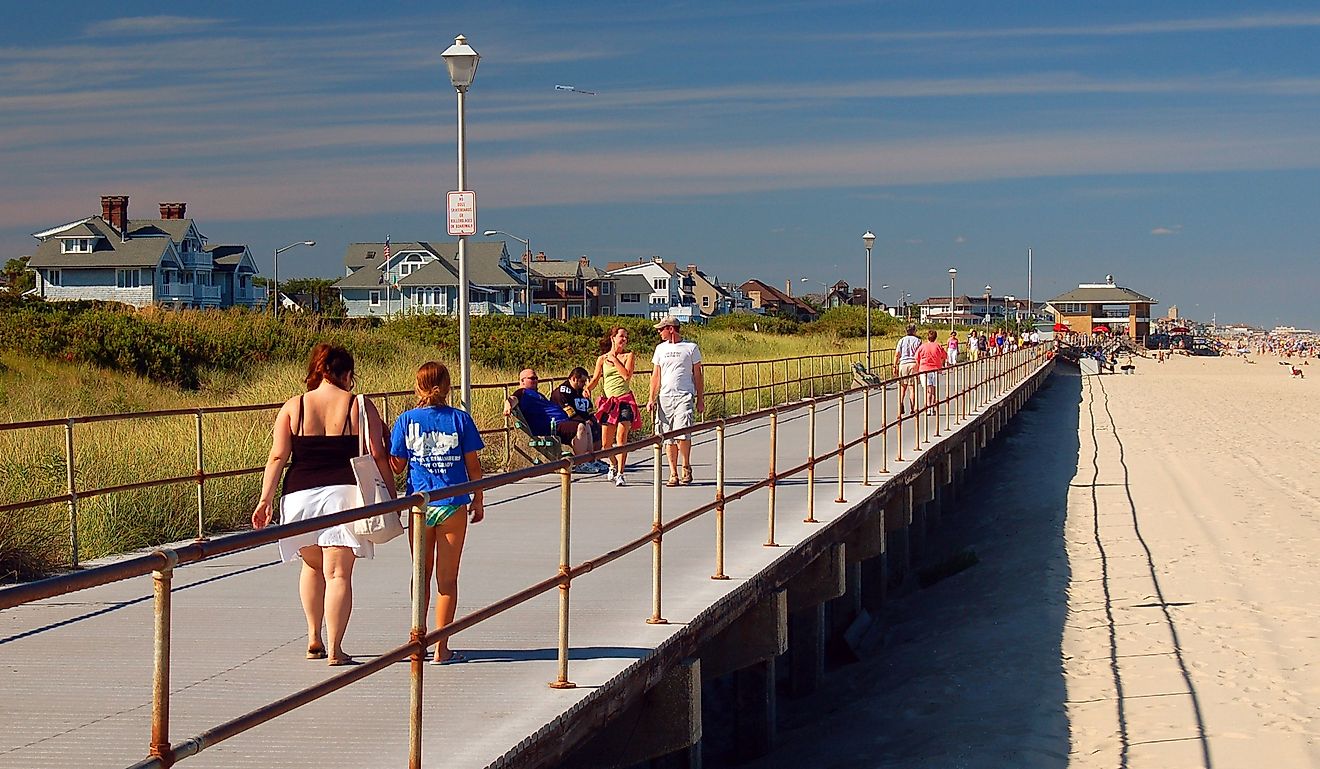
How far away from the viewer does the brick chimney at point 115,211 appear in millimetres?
77312

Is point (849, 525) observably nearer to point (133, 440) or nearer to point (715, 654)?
point (715, 654)

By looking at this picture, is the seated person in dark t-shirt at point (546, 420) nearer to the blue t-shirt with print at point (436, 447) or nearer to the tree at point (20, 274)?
the blue t-shirt with print at point (436, 447)

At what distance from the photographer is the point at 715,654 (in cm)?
909

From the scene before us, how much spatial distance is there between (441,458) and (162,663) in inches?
128

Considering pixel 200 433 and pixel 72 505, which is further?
pixel 200 433

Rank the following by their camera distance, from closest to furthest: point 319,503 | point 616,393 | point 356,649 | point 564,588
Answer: point 564,588 → point 319,503 → point 356,649 → point 616,393

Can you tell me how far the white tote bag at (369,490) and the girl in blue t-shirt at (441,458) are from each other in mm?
212

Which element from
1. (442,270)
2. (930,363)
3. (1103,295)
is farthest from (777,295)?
(930,363)

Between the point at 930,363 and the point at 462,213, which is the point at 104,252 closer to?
the point at 930,363

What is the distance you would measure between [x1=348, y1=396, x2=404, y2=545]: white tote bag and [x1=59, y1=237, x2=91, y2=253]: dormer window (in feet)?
245

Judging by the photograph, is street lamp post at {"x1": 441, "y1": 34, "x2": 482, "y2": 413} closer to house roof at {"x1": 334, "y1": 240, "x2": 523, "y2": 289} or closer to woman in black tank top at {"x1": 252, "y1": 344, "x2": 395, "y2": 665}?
woman in black tank top at {"x1": 252, "y1": 344, "x2": 395, "y2": 665}

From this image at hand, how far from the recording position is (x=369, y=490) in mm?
6164

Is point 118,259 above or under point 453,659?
above

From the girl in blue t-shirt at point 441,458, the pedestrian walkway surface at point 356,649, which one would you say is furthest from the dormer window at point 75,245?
the girl in blue t-shirt at point 441,458
